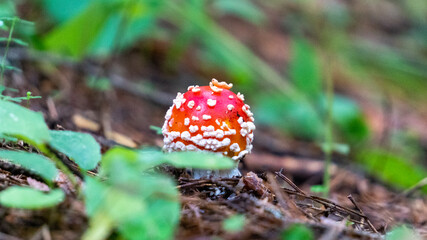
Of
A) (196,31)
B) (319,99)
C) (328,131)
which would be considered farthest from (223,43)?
(328,131)

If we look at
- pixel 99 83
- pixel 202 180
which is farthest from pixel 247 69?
pixel 202 180

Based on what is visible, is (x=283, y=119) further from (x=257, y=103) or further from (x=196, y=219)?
(x=196, y=219)

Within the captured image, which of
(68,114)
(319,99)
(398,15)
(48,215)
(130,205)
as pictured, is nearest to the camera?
(130,205)

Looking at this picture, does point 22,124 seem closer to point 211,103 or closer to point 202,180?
point 202,180

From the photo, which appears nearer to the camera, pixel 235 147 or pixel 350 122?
pixel 235 147

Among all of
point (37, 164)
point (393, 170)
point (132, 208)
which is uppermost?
point (132, 208)

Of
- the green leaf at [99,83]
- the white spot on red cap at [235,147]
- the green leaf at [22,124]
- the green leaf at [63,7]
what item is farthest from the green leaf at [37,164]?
the green leaf at [63,7]

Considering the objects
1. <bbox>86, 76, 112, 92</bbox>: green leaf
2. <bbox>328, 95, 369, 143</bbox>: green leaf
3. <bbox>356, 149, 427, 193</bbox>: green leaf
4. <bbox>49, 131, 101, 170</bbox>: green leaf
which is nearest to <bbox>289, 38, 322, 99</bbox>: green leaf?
<bbox>328, 95, 369, 143</bbox>: green leaf
